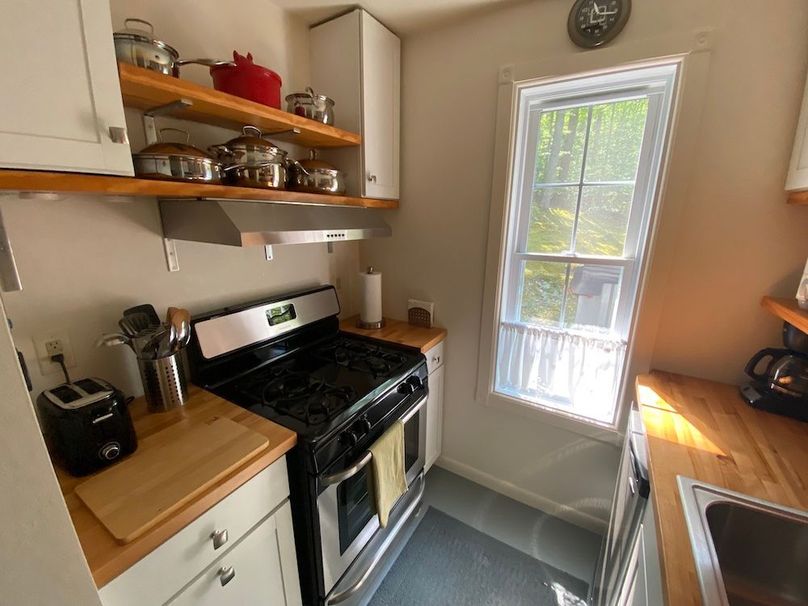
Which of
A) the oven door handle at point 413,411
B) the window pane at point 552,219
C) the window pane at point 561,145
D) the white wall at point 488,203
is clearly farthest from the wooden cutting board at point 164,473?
the window pane at point 561,145

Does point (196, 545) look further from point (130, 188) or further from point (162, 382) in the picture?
point (130, 188)

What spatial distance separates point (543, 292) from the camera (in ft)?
5.62

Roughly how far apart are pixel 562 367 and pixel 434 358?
65 centimetres

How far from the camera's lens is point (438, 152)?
1732 millimetres

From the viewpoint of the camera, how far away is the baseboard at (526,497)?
1739mm

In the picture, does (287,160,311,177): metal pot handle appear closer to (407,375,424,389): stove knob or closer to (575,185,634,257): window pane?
(407,375,424,389): stove knob

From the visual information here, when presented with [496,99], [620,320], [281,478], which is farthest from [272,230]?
[620,320]

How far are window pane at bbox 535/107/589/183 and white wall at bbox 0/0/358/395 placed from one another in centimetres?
120

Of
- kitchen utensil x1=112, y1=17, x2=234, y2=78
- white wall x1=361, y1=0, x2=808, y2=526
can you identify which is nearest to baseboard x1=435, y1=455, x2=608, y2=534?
white wall x1=361, y1=0, x2=808, y2=526

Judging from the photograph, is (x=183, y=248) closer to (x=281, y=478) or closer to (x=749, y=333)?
(x=281, y=478)

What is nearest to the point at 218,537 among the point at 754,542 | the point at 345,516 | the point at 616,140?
the point at 345,516

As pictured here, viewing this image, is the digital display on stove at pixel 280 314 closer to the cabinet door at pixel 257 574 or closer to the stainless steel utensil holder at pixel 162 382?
the stainless steel utensil holder at pixel 162 382

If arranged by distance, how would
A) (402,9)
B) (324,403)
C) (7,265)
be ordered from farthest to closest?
(402,9)
(324,403)
(7,265)

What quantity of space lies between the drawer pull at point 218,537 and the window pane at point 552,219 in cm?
163
